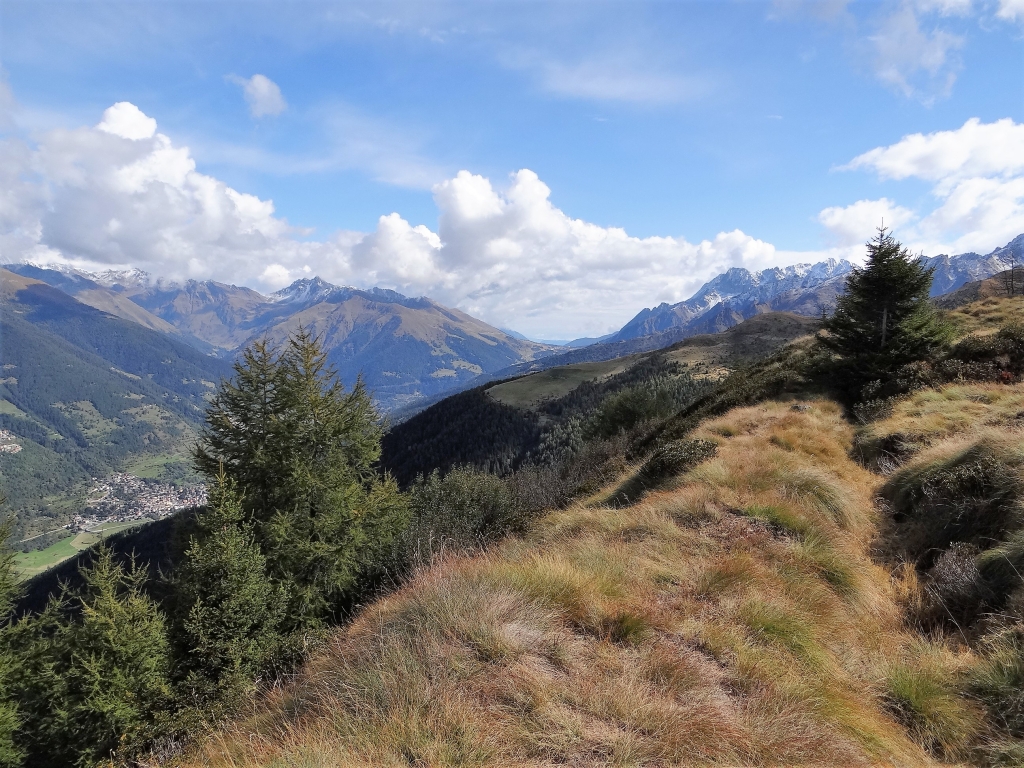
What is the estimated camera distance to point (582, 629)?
5285 millimetres

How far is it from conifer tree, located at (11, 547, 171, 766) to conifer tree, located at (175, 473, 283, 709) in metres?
0.86

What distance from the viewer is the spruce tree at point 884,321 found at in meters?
20.9

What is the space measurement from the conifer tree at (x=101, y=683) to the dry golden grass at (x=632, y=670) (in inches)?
436

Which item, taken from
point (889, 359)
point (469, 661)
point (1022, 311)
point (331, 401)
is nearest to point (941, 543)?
point (469, 661)

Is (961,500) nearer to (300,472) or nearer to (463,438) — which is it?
(300,472)

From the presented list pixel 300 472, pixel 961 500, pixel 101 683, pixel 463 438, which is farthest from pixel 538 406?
pixel 961 500

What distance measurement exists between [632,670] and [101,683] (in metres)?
16.8

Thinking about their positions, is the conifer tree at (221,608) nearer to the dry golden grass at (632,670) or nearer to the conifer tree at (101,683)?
the conifer tree at (101,683)

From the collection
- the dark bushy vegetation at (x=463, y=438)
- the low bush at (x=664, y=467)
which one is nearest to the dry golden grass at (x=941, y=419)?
the low bush at (x=664, y=467)

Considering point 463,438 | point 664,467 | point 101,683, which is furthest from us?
point 463,438

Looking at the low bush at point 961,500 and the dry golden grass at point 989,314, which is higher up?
the dry golden grass at point 989,314

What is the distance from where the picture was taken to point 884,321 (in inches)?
843

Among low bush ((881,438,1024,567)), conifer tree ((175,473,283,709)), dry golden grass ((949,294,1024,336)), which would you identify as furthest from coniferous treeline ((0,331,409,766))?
dry golden grass ((949,294,1024,336))

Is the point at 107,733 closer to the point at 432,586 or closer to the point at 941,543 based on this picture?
the point at 432,586
